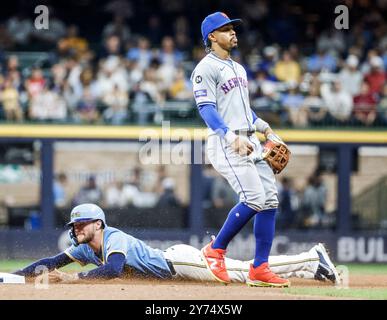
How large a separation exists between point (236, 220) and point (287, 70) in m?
9.15

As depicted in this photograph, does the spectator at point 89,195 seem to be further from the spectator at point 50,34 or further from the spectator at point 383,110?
the spectator at point 383,110

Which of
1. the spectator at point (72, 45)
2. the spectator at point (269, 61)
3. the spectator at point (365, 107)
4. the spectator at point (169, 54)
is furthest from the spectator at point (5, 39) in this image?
the spectator at point (365, 107)

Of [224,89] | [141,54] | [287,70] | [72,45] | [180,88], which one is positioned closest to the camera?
[224,89]

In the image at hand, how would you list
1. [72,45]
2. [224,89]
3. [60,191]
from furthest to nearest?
[72,45] → [60,191] → [224,89]

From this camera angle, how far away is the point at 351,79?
54.7 ft

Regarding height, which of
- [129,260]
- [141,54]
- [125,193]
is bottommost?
[125,193]

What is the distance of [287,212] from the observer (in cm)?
1648

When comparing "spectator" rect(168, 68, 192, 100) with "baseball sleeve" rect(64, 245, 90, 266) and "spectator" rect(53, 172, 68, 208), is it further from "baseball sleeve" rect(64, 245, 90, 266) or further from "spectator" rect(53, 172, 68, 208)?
"baseball sleeve" rect(64, 245, 90, 266)

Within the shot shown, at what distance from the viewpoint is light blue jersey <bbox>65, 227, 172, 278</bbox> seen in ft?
27.1

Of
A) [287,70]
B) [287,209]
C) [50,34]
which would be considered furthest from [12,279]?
[50,34]

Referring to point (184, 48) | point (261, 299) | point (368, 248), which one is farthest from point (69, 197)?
point (261, 299)

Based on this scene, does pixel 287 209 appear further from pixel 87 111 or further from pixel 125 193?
pixel 87 111

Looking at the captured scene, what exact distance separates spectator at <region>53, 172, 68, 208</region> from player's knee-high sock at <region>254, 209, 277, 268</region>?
8458mm

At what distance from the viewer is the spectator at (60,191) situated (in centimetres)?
Result: 1623
